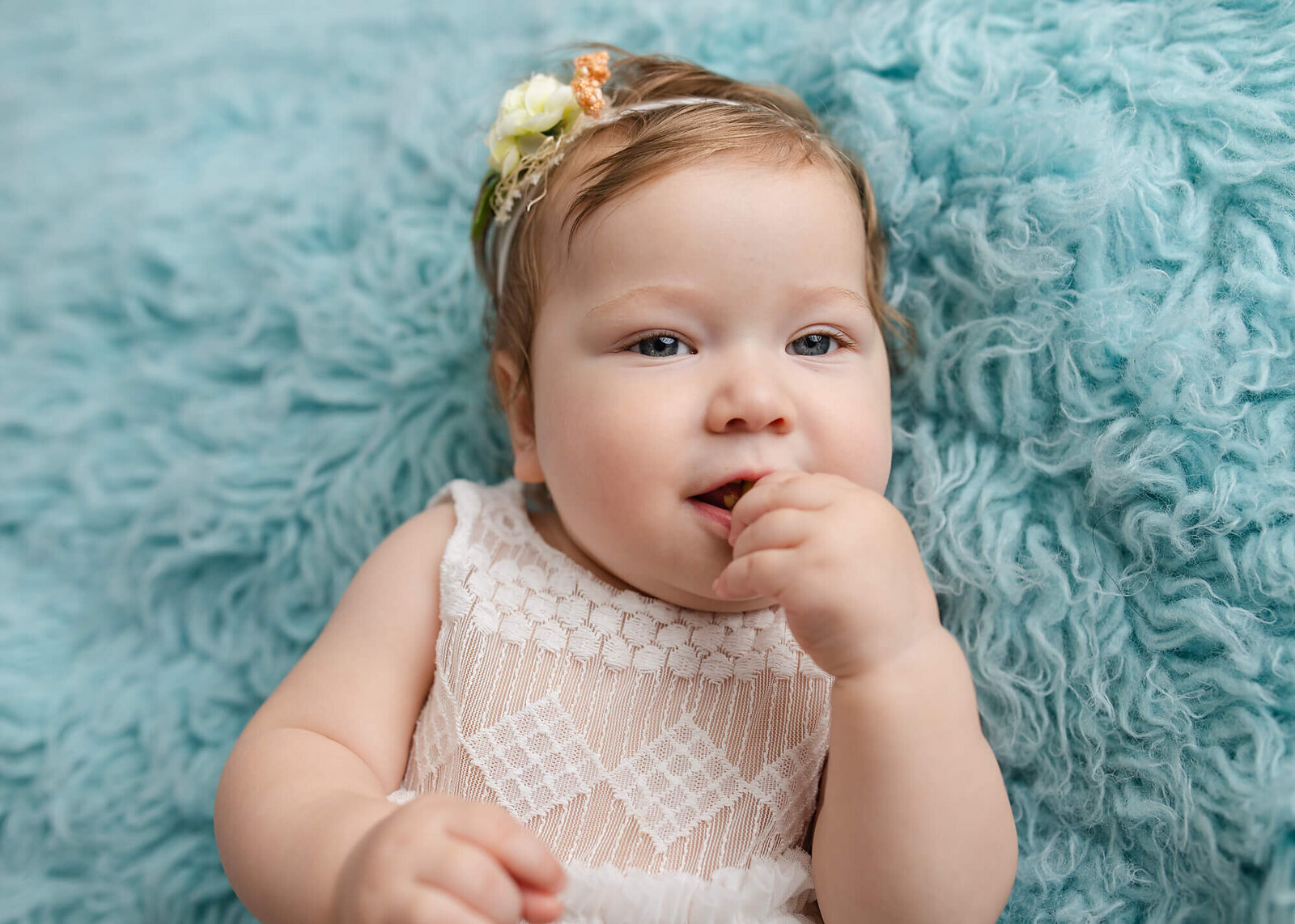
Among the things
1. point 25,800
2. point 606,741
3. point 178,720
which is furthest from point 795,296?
point 25,800

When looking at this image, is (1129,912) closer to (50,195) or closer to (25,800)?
(25,800)

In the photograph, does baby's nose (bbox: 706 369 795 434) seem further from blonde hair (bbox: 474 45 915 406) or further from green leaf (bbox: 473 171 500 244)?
→ green leaf (bbox: 473 171 500 244)

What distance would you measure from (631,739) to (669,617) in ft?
0.45

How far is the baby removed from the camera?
2.91 ft

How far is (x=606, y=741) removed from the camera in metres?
1.02

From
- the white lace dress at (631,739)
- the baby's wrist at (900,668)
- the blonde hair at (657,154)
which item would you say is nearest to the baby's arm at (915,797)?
the baby's wrist at (900,668)

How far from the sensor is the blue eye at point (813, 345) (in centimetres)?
106

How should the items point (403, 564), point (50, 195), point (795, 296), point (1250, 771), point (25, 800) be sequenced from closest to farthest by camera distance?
point (1250, 771)
point (795, 296)
point (403, 564)
point (25, 800)
point (50, 195)

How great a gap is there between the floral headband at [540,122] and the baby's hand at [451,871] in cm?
67

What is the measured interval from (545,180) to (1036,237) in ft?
1.86

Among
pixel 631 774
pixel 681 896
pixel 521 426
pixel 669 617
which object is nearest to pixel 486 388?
pixel 521 426

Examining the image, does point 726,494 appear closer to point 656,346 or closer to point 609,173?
point 656,346

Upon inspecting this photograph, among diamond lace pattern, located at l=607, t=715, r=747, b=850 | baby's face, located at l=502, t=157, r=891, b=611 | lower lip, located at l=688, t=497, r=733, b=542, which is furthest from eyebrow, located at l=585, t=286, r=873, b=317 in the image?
diamond lace pattern, located at l=607, t=715, r=747, b=850

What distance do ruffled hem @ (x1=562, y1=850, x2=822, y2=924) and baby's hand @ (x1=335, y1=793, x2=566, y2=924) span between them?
0.52 ft
